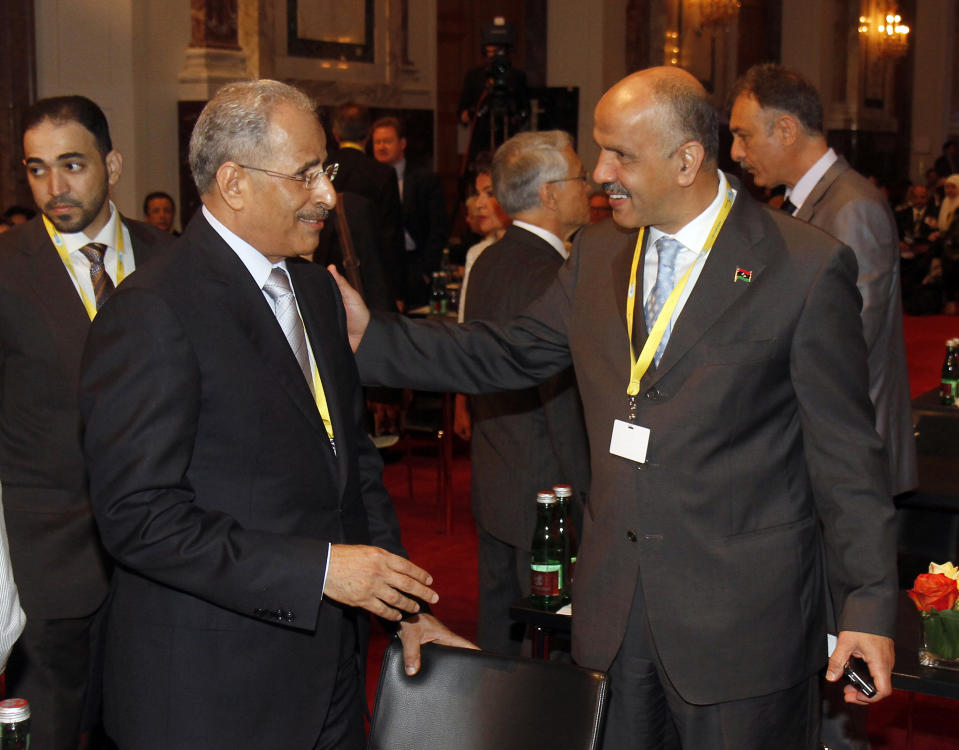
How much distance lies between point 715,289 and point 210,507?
946mm

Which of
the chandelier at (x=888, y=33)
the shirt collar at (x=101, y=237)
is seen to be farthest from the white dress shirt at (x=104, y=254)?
the chandelier at (x=888, y=33)

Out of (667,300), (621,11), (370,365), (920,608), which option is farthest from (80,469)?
(621,11)

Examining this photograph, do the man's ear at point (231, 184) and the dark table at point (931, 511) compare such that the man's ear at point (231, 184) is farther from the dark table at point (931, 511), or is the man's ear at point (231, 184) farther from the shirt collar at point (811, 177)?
the dark table at point (931, 511)

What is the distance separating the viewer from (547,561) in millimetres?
2816

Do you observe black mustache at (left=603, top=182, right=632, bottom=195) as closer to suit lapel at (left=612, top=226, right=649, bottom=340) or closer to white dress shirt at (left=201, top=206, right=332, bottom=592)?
suit lapel at (left=612, top=226, right=649, bottom=340)

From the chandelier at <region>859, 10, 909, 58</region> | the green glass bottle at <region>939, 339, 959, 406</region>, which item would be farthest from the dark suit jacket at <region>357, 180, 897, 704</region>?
the chandelier at <region>859, 10, 909, 58</region>

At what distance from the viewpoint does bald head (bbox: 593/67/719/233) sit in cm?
215

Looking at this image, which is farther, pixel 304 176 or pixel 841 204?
pixel 841 204

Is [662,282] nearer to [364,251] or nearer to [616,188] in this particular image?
[616,188]

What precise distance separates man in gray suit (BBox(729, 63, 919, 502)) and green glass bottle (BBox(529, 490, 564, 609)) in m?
1.08

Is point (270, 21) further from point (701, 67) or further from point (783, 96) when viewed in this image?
point (701, 67)

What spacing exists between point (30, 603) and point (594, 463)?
1416 millimetres

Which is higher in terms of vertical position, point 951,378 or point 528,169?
point 528,169

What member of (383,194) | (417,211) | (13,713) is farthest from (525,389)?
(417,211)
